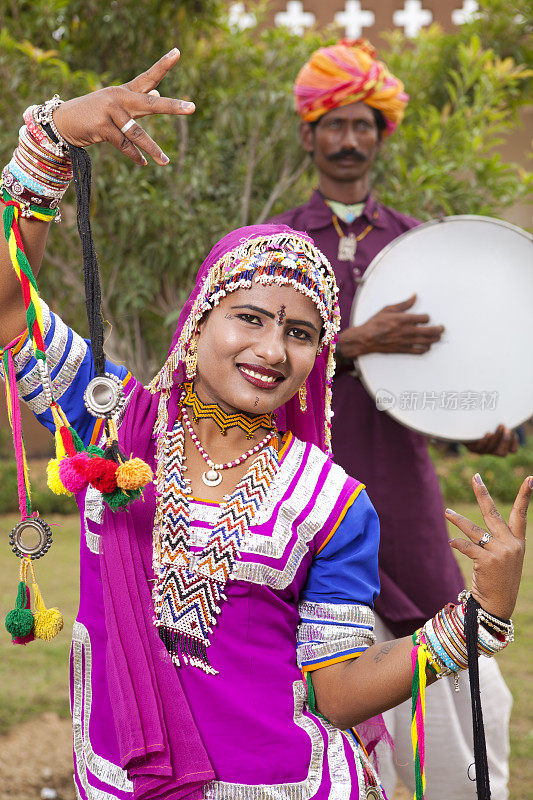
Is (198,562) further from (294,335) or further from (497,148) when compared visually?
(497,148)

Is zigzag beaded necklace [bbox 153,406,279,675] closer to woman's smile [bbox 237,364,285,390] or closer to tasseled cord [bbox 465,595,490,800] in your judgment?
woman's smile [bbox 237,364,285,390]

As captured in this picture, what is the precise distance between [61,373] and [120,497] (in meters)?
0.39

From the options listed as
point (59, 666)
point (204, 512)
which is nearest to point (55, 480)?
point (204, 512)

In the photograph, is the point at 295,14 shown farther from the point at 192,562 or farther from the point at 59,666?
the point at 192,562

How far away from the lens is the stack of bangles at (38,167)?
1731 millimetres

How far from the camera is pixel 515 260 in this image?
10.3ft

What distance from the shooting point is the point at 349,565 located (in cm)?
188

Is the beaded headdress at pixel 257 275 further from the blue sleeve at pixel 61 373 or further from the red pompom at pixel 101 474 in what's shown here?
the red pompom at pixel 101 474

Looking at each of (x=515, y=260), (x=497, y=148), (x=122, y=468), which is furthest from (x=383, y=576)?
(x=497, y=148)

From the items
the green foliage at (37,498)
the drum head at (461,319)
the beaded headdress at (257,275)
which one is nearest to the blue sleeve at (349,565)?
the beaded headdress at (257,275)

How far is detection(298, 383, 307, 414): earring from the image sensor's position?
203 cm

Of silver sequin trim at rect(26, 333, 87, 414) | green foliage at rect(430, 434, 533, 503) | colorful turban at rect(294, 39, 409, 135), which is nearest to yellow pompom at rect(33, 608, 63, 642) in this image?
silver sequin trim at rect(26, 333, 87, 414)

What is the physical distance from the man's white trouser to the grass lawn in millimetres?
871

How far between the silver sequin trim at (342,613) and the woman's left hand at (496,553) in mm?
277
